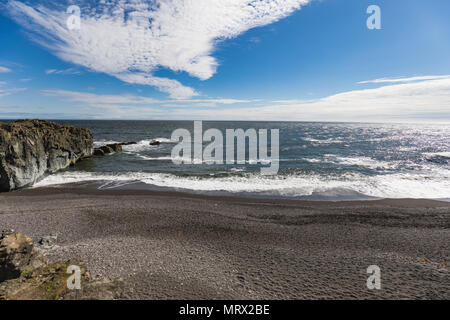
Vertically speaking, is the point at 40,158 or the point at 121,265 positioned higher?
the point at 40,158

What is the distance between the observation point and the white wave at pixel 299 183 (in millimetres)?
16906

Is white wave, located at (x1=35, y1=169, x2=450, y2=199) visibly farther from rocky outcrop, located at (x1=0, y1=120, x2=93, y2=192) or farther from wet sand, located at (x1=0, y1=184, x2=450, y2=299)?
wet sand, located at (x1=0, y1=184, x2=450, y2=299)

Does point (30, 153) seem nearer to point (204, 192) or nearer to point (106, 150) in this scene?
point (204, 192)

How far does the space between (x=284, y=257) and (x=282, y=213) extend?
16.0 feet

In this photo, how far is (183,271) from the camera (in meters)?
6.44

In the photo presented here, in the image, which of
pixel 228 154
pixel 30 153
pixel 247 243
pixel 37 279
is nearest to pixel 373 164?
pixel 228 154

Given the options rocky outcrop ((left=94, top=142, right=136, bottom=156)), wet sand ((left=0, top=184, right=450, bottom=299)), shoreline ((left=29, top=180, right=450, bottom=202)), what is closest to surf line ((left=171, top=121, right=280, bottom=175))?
shoreline ((left=29, top=180, right=450, bottom=202))

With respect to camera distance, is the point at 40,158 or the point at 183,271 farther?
the point at 40,158

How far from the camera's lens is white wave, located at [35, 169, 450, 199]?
55.5ft

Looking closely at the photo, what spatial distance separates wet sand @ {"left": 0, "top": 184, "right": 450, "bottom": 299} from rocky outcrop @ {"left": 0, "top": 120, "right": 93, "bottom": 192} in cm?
225

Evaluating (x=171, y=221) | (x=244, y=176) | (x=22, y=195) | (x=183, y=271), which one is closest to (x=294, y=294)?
(x=183, y=271)

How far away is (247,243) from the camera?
856 cm

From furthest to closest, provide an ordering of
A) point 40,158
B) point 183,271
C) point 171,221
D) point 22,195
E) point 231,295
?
1. point 40,158
2. point 22,195
3. point 171,221
4. point 183,271
5. point 231,295
